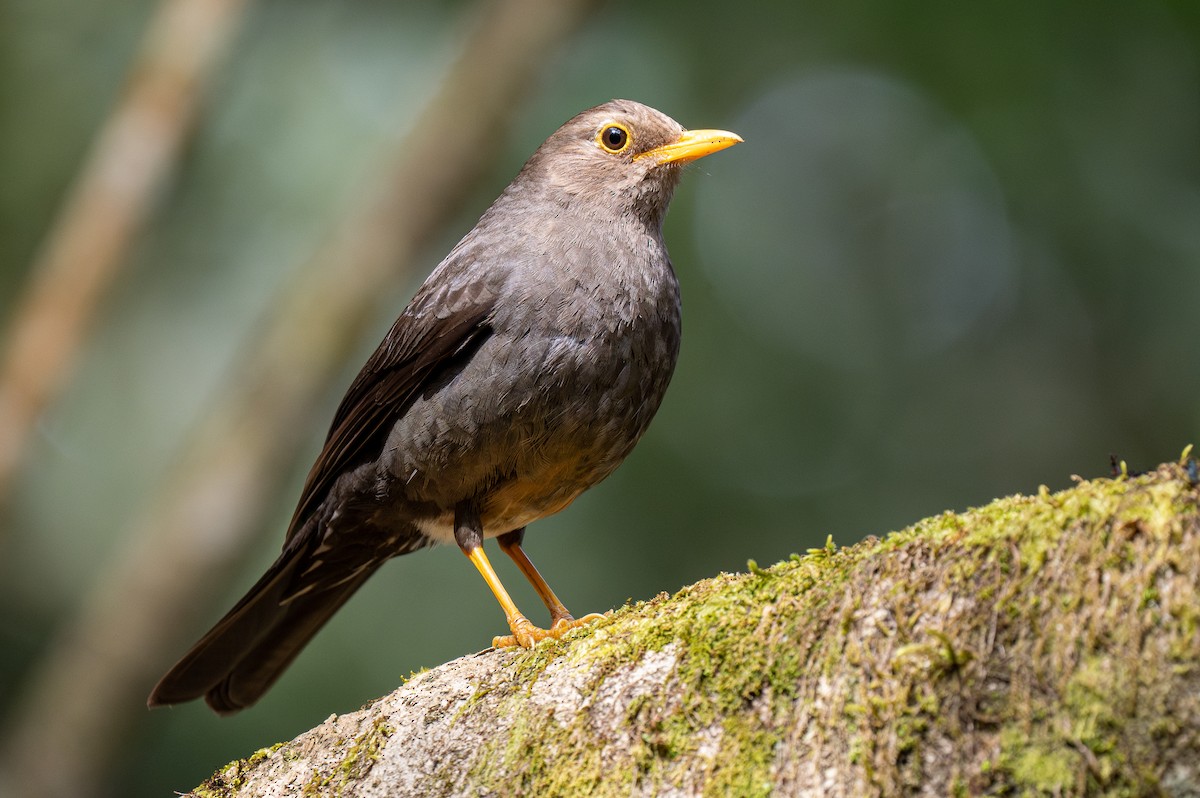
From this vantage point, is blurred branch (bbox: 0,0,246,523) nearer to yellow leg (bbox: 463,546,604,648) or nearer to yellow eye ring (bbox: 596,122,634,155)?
yellow eye ring (bbox: 596,122,634,155)

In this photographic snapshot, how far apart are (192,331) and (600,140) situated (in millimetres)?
7211

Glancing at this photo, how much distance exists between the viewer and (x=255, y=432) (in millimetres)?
7363

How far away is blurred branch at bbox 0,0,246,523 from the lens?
7789mm

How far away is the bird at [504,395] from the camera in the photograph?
4570 millimetres

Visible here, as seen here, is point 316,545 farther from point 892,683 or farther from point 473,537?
point 892,683

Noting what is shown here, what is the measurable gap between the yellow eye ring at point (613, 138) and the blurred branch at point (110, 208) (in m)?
3.68

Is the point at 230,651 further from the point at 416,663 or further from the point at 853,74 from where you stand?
the point at 853,74

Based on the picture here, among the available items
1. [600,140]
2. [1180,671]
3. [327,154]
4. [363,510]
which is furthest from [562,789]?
[327,154]

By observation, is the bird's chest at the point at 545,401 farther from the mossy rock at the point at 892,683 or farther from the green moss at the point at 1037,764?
the green moss at the point at 1037,764

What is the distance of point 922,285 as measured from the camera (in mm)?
13219

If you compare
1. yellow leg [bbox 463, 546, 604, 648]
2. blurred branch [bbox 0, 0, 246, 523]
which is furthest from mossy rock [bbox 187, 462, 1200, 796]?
blurred branch [bbox 0, 0, 246, 523]

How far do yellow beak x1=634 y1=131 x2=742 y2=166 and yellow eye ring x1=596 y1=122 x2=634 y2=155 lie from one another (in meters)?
0.11

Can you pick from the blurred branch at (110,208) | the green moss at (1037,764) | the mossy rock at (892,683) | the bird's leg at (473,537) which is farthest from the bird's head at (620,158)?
the green moss at (1037,764)

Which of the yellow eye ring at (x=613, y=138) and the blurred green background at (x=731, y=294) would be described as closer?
the yellow eye ring at (x=613, y=138)
